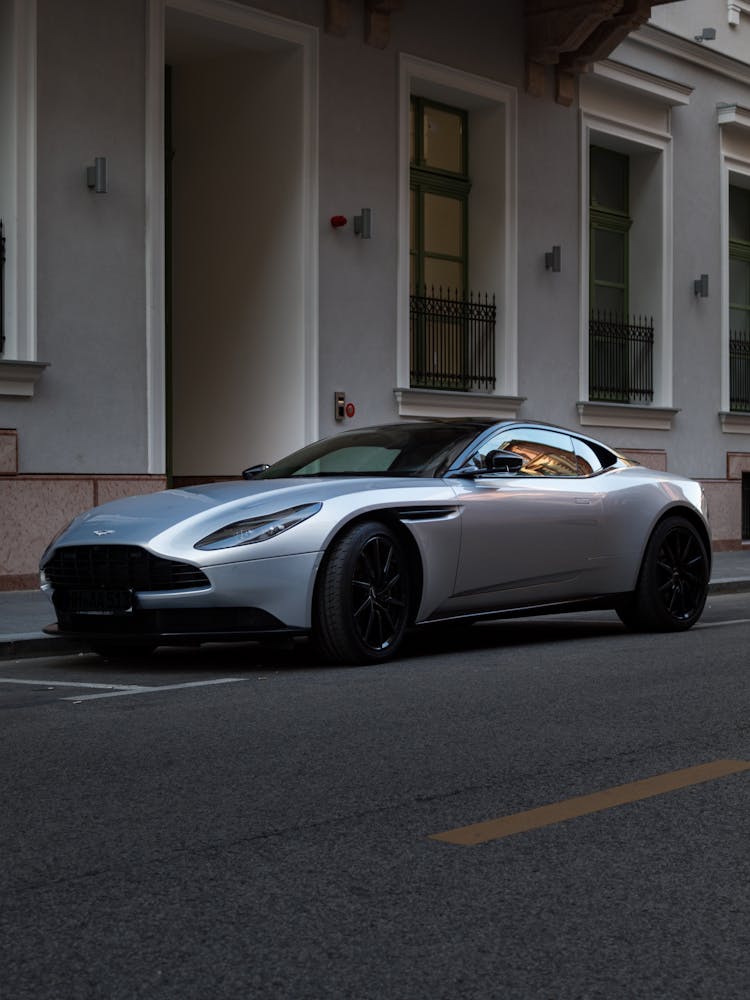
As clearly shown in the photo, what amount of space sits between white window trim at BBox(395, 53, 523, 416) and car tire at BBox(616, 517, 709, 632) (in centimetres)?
713

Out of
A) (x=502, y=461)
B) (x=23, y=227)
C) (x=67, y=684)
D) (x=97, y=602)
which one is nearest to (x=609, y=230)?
(x=23, y=227)

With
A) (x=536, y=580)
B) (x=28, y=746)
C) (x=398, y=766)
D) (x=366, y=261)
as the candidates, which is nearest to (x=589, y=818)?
(x=398, y=766)

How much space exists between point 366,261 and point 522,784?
1241 centimetres

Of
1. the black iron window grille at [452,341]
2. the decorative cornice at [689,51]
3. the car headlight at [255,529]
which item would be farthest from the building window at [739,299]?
the car headlight at [255,529]

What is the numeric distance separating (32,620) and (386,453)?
297 centimetres

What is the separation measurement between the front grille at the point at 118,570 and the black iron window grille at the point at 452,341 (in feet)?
32.7

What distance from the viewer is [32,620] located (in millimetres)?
10617

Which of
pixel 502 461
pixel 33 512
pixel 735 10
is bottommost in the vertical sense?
pixel 33 512

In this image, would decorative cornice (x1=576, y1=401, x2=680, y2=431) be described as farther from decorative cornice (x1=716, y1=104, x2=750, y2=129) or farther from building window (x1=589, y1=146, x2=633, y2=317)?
decorative cornice (x1=716, y1=104, x2=750, y2=129)

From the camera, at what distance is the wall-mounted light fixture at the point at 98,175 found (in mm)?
14125

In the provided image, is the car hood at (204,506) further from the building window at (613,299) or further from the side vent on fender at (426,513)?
the building window at (613,299)

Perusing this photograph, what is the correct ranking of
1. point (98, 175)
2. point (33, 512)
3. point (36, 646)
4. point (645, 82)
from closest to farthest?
point (36, 646) → point (33, 512) → point (98, 175) → point (645, 82)

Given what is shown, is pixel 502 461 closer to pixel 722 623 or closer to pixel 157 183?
pixel 722 623

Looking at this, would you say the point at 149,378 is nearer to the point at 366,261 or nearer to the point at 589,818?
the point at 366,261
